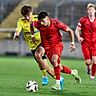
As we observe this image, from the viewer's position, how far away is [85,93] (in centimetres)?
1004

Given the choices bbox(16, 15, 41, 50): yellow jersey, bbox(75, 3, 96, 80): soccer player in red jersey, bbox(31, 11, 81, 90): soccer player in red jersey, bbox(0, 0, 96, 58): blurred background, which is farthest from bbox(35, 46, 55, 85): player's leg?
bbox(0, 0, 96, 58): blurred background

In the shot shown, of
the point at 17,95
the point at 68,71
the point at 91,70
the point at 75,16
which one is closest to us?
the point at 17,95

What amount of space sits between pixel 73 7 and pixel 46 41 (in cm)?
2344

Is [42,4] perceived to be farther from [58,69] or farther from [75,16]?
[58,69]

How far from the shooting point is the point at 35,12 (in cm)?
3584

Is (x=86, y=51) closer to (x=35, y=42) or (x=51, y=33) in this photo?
(x=35, y=42)

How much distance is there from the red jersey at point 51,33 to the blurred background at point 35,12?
66.4 ft

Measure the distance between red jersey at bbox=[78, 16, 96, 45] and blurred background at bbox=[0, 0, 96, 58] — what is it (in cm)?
1774

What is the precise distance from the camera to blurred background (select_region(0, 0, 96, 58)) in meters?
33.7

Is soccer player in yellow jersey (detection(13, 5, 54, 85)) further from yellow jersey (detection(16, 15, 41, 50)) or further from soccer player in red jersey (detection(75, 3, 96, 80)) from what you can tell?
soccer player in red jersey (detection(75, 3, 96, 80))

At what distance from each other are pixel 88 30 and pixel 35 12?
74.2 ft

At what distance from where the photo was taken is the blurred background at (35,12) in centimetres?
3369

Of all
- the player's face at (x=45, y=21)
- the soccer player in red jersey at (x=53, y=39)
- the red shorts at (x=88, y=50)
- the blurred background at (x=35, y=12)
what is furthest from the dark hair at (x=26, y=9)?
the blurred background at (x=35, y=12)

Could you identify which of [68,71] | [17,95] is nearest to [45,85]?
[68,71]
